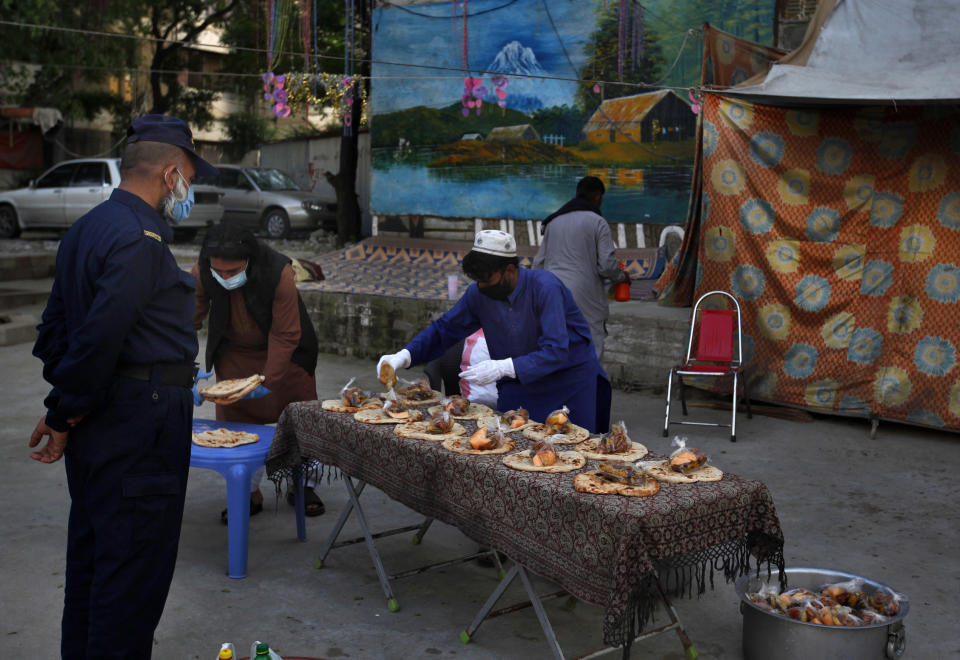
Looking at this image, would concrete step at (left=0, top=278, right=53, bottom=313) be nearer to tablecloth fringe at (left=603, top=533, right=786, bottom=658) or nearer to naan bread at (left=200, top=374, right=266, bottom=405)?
naan bread at (left=200, top=374, right=266, bottom=405)

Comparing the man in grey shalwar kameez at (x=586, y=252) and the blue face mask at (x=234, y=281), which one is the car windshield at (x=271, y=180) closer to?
the man in grey shalwar kameez at (x=586, y=252)

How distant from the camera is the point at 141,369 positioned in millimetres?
2893

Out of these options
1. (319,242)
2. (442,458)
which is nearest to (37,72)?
(319,242)

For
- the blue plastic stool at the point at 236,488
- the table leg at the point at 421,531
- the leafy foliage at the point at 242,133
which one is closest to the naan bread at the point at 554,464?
the table leg at the point at 421,531

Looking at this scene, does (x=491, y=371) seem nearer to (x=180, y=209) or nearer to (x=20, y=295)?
(x=180, y=209)

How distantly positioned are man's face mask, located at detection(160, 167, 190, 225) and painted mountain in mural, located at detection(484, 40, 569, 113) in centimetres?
860

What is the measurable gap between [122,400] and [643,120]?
28.7 ft

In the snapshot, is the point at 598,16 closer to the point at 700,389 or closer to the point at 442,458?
the point at 700,389

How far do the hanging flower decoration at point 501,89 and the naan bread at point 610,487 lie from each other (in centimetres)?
896

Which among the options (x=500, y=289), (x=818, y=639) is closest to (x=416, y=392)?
(x=500, y=289)

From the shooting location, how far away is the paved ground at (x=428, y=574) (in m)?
3.86

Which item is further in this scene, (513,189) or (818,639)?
(513,189)

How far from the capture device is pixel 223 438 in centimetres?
469

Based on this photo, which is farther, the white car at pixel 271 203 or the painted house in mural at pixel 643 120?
the white car at pixel 271 203
